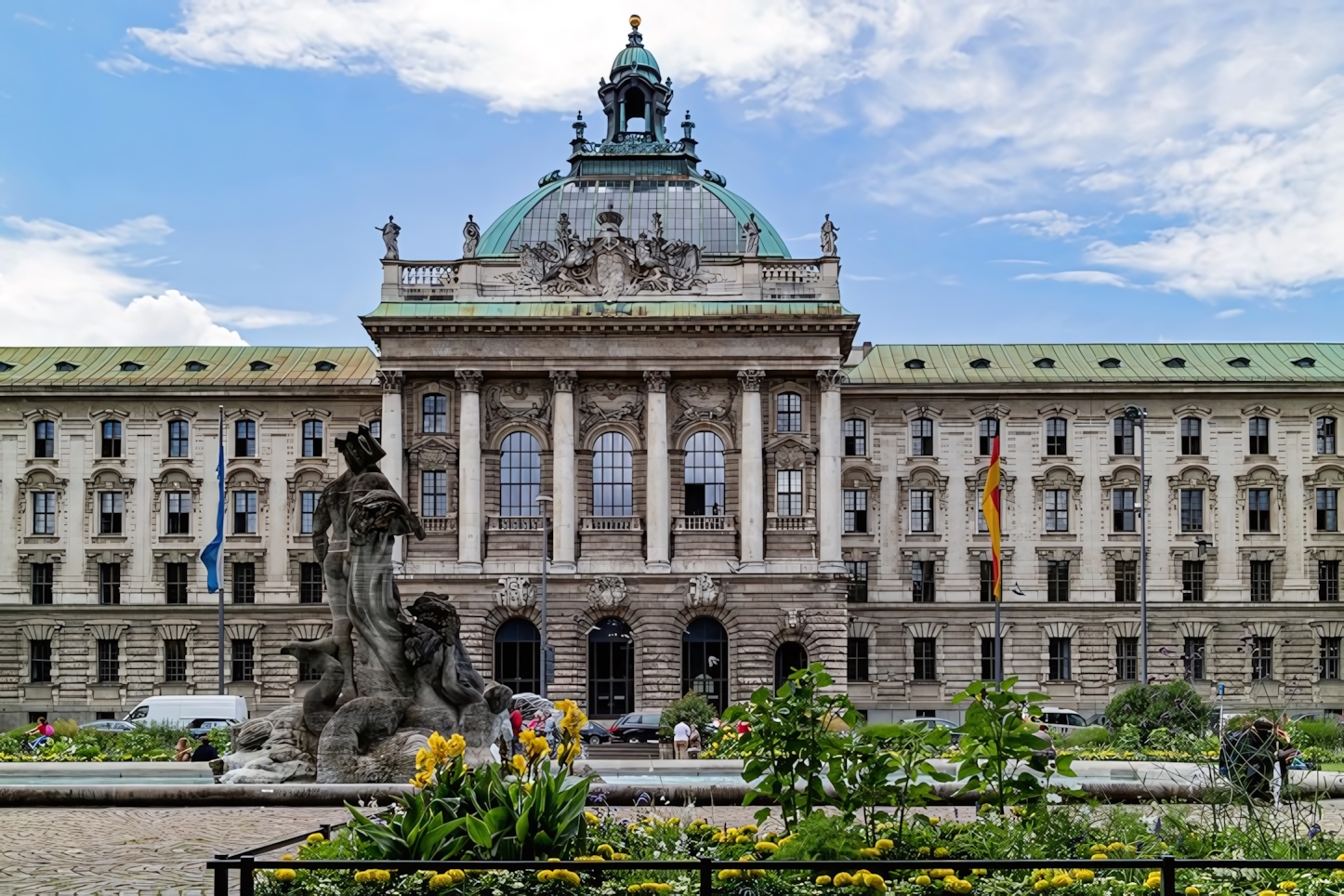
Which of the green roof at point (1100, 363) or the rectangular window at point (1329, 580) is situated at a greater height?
the green roof at point (1100, 363)

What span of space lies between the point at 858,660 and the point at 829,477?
12032mm

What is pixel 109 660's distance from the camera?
77500 mm

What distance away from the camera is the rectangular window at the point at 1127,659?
7669 centimetres

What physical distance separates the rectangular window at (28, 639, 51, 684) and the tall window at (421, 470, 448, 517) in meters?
22.2

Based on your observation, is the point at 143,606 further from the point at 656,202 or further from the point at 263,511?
the point at 656,202

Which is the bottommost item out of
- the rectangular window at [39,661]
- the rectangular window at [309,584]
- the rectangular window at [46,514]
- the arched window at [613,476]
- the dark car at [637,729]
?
the dark car at [637,729]

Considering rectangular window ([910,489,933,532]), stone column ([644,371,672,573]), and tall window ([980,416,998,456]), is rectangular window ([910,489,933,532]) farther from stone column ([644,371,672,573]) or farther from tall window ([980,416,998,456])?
stone column ([644,371,672,573])

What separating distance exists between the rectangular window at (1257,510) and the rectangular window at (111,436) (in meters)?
55.9

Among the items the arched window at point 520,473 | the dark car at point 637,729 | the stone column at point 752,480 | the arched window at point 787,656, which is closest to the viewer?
the dark car at point 637,729

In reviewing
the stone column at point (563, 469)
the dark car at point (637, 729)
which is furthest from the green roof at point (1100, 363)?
the dark car at point (637, 729)

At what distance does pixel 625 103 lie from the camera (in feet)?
276

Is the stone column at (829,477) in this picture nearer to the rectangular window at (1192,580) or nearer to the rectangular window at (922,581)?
the rectangular window at (922,581)

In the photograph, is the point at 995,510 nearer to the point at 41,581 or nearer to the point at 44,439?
the point at 41,581

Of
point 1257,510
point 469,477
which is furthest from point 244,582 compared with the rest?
point 1257,510
